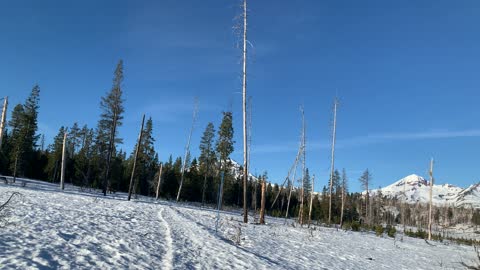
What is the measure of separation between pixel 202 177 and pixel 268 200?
91.0ft

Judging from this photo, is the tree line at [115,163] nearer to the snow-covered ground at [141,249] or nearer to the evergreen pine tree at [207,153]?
the evergreen pine tree at [207,153]

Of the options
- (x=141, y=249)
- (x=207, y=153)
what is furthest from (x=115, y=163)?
(x=141, y=249)

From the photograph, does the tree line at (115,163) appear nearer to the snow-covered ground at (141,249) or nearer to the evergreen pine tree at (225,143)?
the evergreen pine tree at (225,143)

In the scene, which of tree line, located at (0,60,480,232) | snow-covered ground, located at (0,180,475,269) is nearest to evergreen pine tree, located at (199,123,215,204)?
tree line, located at (0,60,480,232)

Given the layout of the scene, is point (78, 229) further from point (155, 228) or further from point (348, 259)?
point (348, 259)

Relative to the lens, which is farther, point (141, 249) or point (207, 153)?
point (207, 153)

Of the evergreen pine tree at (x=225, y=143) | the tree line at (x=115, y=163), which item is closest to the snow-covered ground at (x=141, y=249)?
the tree line at (x=115, y=163)

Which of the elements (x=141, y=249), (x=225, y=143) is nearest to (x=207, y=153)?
(x=225, y=143)

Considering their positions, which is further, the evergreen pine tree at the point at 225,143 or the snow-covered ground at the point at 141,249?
the evergreen pine tree at the point at 225,143

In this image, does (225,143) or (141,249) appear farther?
(225,143)

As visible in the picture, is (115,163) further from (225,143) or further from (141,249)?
(141,249)

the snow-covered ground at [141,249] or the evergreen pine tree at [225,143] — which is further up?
the evergreen pine tree at [225,143]

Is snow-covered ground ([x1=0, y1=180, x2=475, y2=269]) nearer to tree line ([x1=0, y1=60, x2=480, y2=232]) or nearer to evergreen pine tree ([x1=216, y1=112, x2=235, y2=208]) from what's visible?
tree line ([x1=0, y1=60, x2=480, y2=232])

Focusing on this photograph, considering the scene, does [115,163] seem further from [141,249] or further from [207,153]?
[141,249]
